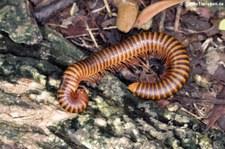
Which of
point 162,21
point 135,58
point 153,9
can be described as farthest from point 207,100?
point 153,9

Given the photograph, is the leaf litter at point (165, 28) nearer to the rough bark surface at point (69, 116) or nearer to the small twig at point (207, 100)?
the small twig at point (207, 100)

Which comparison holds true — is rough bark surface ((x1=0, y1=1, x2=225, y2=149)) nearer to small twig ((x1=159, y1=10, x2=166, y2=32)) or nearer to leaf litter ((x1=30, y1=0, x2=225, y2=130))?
leaf litter ((x1=30, y1=0, x2=225, y2=130))

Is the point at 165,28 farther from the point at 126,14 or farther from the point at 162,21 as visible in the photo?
the point at 126,14

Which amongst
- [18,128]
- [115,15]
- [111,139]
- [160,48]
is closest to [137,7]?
[115,15]

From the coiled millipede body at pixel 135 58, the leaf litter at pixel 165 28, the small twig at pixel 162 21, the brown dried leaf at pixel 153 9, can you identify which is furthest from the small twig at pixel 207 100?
the brown dried leaf at pixel 153 9

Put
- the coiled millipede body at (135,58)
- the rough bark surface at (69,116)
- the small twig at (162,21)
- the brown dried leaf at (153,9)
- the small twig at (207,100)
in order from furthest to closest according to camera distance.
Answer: the small twig at (162,21)
the brown dried leaf at (153,9)
the small twig at (207,100)
the coiled millipede body at (135,58)
the rough bark surface at (69,116)
